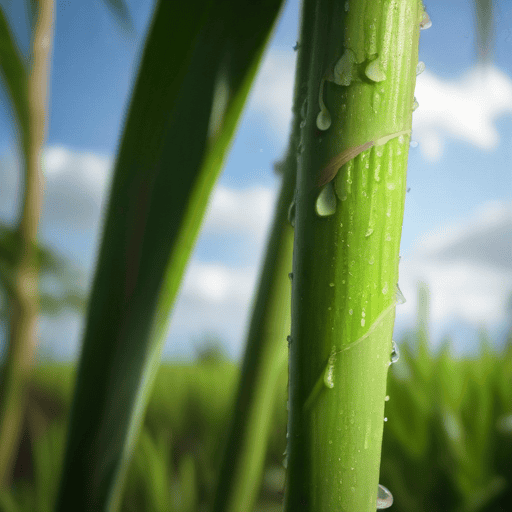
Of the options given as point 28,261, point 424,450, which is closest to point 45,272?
point 28,261

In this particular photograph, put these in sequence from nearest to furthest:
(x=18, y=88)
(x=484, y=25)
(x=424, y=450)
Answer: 1. (x=484, y=25)
2. (x=424, y=450)
3. (x=18, y=88)

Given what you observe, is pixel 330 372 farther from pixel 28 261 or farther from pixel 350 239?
pixel 28 261

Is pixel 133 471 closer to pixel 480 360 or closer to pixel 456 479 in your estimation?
pixel 456 479

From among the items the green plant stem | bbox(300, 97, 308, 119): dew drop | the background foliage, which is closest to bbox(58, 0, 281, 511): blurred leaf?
bbox(300, 97, 308, 119): dew drop

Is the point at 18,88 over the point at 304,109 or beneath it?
over

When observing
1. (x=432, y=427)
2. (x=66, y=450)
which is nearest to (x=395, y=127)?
(x=66, y=450)

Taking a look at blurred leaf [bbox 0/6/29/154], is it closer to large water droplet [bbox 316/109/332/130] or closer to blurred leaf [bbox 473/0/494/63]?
blurred leaf [bbox 473/0/494/63]

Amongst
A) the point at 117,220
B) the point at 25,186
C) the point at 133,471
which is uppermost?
the point at 25,186
